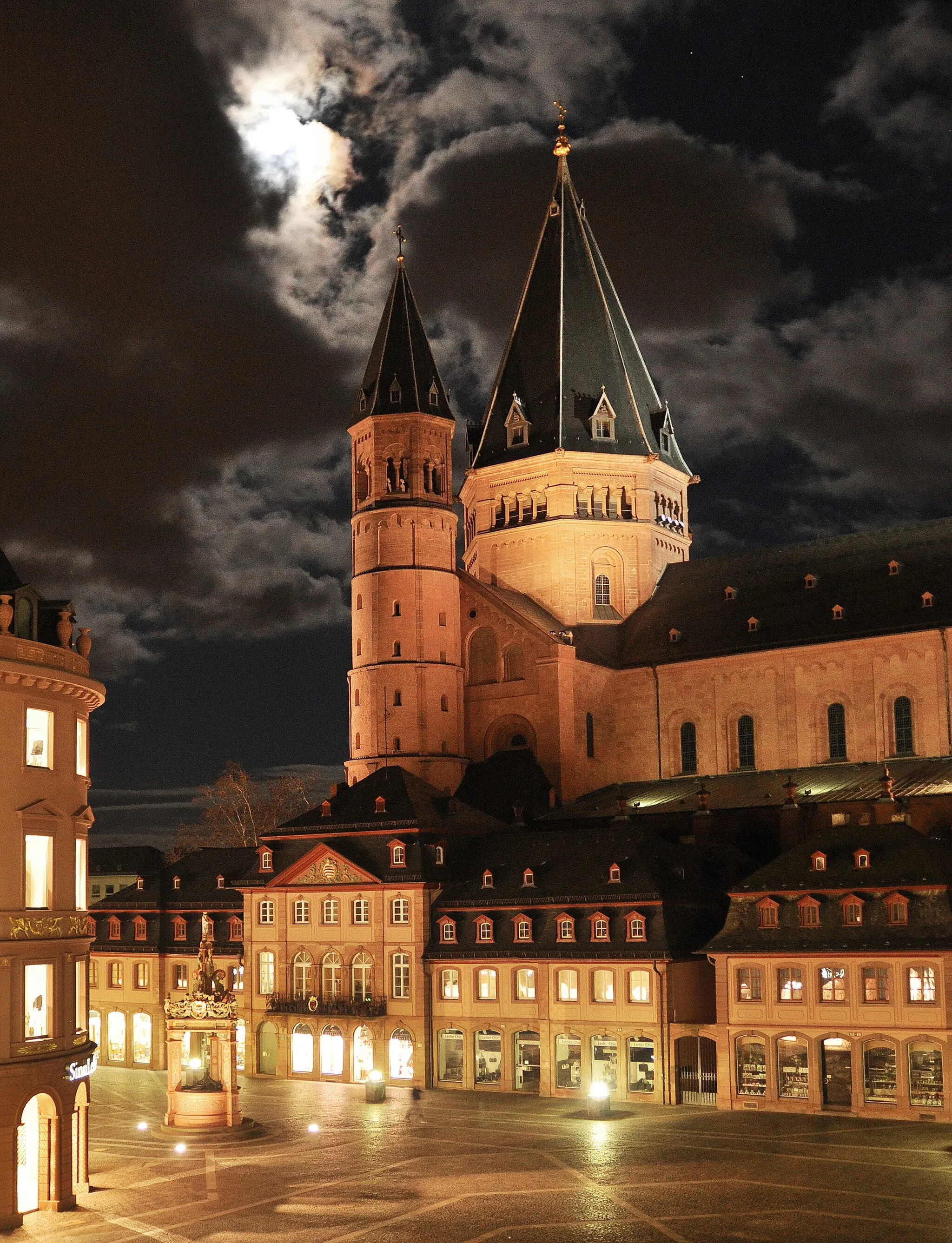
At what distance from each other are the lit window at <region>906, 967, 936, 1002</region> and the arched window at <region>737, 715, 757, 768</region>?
31.7 metres

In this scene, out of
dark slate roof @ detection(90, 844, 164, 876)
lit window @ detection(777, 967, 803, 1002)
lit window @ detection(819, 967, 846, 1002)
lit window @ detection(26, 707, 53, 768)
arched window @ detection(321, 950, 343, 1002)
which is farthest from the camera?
dark slate roof @ detection(90, 844, 164, 876)

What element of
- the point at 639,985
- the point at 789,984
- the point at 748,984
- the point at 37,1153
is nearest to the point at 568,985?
the point at 639,985

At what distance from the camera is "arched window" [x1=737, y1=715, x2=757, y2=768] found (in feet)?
296

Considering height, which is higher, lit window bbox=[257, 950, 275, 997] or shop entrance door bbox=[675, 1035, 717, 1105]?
lit window bbox=[257, 950, 275, 997]

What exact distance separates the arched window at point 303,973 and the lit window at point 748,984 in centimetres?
2127

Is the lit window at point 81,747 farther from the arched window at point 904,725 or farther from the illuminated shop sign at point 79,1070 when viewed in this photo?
the arched window at point 904,725

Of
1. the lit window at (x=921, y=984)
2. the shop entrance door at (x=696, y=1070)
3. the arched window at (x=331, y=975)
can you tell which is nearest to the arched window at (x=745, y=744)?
the arched window at (x=331, y=975)

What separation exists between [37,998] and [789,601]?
5772 centimetres

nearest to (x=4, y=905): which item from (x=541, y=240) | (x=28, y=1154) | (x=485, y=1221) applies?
(x=28, y=1154)

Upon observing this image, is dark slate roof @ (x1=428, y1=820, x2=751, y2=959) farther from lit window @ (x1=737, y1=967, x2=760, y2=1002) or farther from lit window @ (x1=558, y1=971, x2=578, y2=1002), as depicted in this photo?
lit window @ (x1=737, y1=967, x2=760, y2=1002)

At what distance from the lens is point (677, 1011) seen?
64250 mm

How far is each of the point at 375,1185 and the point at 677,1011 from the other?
824 inches

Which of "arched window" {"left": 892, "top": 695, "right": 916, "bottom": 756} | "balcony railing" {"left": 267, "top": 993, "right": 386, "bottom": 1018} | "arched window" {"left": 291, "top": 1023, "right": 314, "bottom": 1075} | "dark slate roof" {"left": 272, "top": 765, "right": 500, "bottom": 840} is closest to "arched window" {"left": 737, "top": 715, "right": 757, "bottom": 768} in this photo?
"arched window" {"left": 892, "top": 695, "right": 916, "bottom": 756}

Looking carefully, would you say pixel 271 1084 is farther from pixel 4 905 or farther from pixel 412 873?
pixel 4 905
